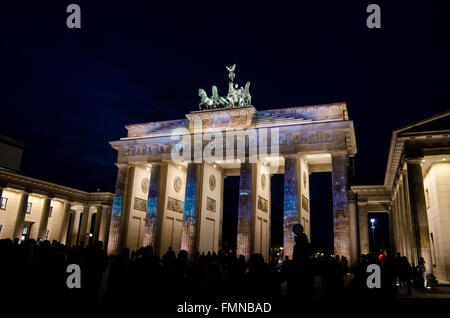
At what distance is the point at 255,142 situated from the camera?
99.3 ft

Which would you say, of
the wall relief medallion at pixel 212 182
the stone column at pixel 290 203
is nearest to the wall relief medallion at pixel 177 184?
the wall relief medallion at pixel 212 182

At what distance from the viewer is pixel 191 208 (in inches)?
1224

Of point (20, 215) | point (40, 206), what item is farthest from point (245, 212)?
point (40, 206)

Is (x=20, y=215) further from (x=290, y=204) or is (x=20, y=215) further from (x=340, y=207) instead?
(x=340, y=207)

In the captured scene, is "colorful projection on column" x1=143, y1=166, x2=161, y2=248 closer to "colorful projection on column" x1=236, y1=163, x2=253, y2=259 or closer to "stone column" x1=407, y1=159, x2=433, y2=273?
"colorful projection on column" x1=236, y1=163, x2=253, y2=259

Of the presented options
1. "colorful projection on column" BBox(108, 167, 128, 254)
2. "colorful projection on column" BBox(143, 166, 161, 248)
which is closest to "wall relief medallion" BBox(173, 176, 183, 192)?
"colorful projection on column" BBox(143, 166, 161, 248)

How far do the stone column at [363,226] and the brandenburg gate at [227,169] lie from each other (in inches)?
49.1

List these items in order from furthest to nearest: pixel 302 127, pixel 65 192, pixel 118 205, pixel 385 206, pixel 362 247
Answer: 1. pixel 65 192
2. pixel 385 206
3. pixel 118 205
4. pixel 362 247
5. pixel 302 127

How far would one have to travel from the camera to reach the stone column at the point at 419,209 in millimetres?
17844

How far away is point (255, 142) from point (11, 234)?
97.0ft
